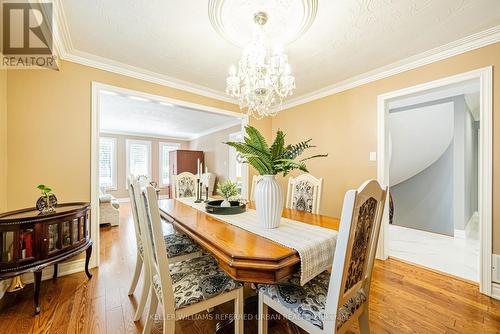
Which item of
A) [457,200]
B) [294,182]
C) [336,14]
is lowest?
[457,200]

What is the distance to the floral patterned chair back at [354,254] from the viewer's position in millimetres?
796

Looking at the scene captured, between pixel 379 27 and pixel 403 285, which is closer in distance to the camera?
pixel 379 27

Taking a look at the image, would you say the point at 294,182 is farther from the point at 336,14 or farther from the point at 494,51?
the point at 494,51

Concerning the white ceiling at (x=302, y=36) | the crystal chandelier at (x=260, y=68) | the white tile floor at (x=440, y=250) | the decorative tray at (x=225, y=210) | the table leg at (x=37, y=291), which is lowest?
the white tile floor at (x=440, y=250)

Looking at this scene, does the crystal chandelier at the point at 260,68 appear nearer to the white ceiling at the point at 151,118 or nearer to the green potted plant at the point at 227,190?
the green potted plant at the point at 227,190

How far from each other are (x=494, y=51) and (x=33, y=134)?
14.6 ft

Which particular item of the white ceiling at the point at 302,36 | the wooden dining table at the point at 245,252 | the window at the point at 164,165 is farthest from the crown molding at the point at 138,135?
the wooden dining table at the point at 245,252

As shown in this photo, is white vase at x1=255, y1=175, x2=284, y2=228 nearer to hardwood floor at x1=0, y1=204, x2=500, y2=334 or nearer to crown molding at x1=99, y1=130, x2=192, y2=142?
hardwood floor at x1=0, y1=204, x2=500, y2=334

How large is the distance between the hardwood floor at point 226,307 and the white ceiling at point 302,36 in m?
2.37

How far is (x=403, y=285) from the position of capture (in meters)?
1.93

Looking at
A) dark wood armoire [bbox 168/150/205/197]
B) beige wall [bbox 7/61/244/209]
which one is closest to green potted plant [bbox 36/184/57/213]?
beige wall [bbox 7/61/244/209]

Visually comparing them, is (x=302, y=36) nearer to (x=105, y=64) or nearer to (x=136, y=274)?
(x=105, y=64)

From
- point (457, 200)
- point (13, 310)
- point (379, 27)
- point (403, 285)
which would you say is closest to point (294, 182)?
point (403, 285)

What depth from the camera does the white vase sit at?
4.07 feet
